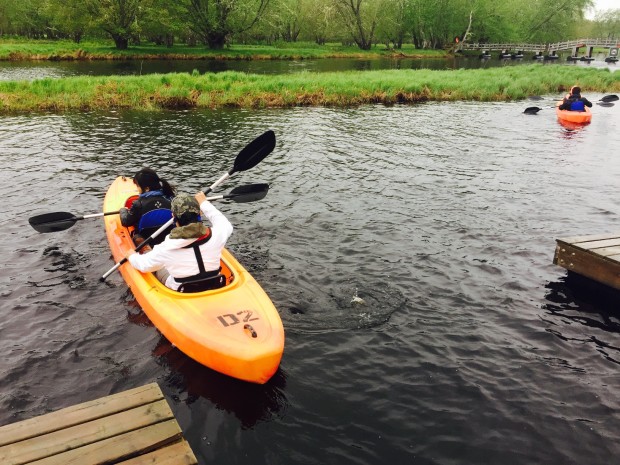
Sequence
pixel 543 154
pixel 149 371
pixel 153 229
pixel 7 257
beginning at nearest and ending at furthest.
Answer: pixel 149 371 → pixel 153 229 → pixel 7 257 → pixel 543 154

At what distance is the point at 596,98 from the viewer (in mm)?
29094

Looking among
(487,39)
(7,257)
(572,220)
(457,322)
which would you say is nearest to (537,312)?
(457,322)

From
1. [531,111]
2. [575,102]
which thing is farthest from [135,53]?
[575,102]

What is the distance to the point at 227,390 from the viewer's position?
18.3ft

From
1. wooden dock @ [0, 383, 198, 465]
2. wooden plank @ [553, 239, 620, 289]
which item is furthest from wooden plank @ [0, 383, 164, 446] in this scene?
→ wooden plank @ [553, 239, 620, 289]

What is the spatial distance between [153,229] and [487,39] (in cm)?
8398

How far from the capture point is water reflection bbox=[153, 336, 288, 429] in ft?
17.4

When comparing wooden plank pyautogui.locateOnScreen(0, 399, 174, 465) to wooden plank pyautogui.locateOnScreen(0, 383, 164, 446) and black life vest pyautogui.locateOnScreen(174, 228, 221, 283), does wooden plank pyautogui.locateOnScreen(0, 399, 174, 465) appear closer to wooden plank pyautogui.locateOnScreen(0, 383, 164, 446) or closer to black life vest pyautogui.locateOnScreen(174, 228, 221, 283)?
wooden plank pyautogui.locateOnScreen(0, 383, 164, 446)

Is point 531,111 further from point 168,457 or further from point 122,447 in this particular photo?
point 122,447

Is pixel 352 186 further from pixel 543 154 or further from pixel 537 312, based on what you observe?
pixel 543 154

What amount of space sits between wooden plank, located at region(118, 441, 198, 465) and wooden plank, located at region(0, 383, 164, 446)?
584mm

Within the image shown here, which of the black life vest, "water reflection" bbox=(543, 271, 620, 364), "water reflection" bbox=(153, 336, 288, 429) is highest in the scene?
the black life vest

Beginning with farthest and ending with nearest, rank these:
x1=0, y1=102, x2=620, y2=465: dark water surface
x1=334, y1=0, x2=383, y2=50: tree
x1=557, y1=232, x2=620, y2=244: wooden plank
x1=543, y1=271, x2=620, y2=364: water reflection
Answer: x1=334, y1=0, x2=383, y2=50: tree, x1=557, y1=232, x2=620, y2=244: wooden plank, x1=543, y1=271, x2=620, y2=364: water reflection, x1=0, y1=102, x2=620, y2=465: dark water surface

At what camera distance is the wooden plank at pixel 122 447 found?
3.57 metres
